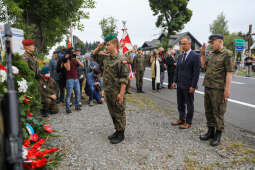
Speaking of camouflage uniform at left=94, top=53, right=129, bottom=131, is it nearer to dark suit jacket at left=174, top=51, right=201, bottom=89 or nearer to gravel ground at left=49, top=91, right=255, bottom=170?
gravel ground at left=49, top=91, right=255, bottom=170

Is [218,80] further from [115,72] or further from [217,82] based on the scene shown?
[115,72]

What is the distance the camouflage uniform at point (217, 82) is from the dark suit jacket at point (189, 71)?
15.4 inches

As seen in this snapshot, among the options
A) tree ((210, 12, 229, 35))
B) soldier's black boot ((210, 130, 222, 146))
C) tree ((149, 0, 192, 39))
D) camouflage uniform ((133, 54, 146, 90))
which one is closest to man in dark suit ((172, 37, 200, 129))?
soldier's black boot ((210, 130, 222, 146))

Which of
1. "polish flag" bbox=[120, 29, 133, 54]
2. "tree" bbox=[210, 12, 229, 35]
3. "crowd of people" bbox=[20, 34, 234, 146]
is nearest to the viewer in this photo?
"crowd of people" bbox=[20, 34, 234, 146]

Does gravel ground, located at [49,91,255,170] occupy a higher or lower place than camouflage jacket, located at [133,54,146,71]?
lower

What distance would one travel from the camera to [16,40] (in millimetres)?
7199

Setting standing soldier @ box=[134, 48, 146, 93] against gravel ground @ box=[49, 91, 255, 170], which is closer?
gravel ground @ box=[49, 91, 255, 170]

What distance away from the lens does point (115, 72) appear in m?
Answer: 3.40

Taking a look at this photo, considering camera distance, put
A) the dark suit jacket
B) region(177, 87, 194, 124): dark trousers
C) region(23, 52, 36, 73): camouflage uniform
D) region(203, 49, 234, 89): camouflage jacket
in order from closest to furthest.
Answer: region(203, 49, 234, 89): camouflage jacket, the dark suit jacket, region(177, 87, 194, 124): dark trousers, region(23, 52, 36, 73): camouflage uniform

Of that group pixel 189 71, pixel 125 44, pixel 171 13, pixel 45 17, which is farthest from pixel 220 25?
pixel 189 71

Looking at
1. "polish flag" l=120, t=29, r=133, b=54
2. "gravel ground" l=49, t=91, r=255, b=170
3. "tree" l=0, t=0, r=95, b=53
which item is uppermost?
"tree" l=0, t=0, r=95, b=53

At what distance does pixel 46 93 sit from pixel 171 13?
3581cm

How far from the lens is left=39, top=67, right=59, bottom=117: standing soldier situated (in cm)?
526

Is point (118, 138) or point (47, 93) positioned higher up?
point (47, 93)
